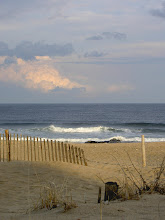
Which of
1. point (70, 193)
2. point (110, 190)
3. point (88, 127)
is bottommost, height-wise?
point (70, 193)

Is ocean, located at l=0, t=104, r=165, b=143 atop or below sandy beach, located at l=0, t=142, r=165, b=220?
atop

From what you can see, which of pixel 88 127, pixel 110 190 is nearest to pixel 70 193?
pixel 110 190

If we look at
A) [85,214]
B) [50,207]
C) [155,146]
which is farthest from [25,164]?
[155,146]

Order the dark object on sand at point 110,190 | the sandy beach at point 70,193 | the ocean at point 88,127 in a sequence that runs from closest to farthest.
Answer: the sandy beach at point 70,193 → the dark object on sand at point 110,190 → the ocean at point 88,127

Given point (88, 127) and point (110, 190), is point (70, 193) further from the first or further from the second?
point (88, 127)

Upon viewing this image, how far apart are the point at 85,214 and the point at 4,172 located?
6.45 metres

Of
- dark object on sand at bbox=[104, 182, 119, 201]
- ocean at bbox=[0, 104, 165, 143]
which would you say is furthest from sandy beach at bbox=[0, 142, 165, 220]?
ocean at bbox=[0, 104, 165, 143]

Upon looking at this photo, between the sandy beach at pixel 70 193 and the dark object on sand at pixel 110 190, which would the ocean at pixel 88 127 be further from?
the dark object on sand at pixel 110 190

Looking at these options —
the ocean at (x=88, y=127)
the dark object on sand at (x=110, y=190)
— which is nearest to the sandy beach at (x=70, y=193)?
the dark object on sand at (x=110, y=190)

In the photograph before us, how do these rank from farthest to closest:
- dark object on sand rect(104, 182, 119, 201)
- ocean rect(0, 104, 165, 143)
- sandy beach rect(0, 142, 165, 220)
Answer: ocean rect(0, 104, 165, 143)
dark object on sand rect(104, 182, 119, 201)
sandy beach rect(0, 142, 165, 220)

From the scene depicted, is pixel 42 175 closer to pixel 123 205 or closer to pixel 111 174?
pixel 111 174

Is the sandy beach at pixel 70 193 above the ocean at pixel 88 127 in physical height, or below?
below

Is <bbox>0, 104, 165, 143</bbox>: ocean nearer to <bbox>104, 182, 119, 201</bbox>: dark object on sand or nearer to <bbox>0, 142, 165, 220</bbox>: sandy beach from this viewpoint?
<bbox>0, 142, 165, 220</bbox>: sandy beach

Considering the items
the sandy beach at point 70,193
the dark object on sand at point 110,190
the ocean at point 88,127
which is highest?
the ocean at point 88,127
